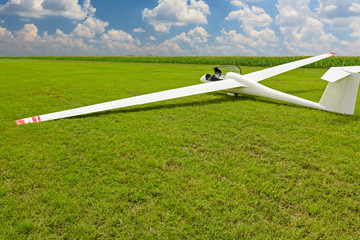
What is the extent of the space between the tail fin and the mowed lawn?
0.45m

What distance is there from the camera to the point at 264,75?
12234mm

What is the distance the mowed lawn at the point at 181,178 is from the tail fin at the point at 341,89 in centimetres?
45

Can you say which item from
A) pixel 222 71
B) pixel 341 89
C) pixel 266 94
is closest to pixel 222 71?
pixel 222 71

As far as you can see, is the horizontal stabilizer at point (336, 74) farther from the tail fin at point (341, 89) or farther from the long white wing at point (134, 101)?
the long white wing at point (134, 101)

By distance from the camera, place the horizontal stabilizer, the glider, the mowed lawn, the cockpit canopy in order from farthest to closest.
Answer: the cockpit canopy, the glider, the horizontal stabilizer, the mowed lawn

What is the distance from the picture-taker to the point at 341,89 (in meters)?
6.60

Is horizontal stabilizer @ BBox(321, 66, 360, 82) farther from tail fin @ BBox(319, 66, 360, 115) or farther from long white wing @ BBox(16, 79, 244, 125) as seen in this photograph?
long white wing @ BBox(16, 79, 244, 125)

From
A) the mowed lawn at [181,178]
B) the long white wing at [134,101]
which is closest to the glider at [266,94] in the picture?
the long white wing at [134,101]

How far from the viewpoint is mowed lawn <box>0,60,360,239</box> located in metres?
2.79

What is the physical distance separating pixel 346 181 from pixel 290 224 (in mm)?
1808

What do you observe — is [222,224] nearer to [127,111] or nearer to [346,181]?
[346,181]

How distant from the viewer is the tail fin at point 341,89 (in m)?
6.19

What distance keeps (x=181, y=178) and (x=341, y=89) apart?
6.21 meters

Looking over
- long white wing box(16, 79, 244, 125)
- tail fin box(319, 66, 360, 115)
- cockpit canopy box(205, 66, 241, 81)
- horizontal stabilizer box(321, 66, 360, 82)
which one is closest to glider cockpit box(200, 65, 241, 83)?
cockpit canopy box(205, 66, 241, 81)
